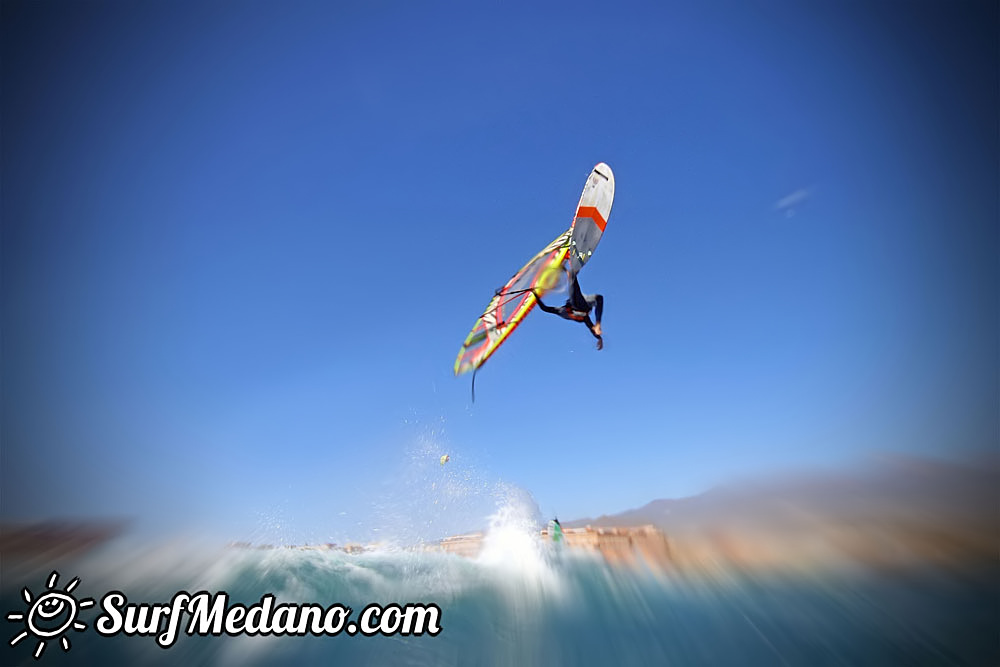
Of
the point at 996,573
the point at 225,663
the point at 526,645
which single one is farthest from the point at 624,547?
the point at 996,573

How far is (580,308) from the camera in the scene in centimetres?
457

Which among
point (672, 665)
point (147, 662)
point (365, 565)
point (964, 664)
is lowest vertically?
point (964, 664)

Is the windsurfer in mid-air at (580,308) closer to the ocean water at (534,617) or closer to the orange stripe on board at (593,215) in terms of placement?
the orange stripe on board at (593,215)

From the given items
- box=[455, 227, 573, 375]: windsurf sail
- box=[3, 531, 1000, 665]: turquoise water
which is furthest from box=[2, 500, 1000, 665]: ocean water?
box=[455, 227, 573, 375]: windsurf sail

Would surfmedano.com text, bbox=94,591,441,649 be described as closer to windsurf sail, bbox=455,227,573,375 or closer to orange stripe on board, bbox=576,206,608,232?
windsurf sail, bbox=455,227,573,375

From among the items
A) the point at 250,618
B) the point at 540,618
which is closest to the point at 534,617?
the point at 540,618

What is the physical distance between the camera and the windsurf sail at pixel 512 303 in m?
5.00

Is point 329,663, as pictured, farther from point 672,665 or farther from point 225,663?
point 672,665

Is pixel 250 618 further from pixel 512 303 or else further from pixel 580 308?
pixel 580 308

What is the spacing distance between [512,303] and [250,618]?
196 inches

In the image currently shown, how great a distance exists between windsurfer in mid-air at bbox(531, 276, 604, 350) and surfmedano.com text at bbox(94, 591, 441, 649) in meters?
4.07

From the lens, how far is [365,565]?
34.3 ft

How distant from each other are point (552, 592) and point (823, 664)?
224 inches

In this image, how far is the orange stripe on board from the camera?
4.85m
